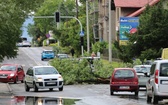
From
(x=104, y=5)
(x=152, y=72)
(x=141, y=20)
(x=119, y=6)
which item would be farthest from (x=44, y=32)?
(x=152, y=72)

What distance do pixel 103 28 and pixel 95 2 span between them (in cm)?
1016

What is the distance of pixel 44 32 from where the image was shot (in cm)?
16462

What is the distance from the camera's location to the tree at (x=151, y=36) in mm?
52812

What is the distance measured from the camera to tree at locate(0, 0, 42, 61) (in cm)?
3034

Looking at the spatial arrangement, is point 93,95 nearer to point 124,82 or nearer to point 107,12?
point 124,82

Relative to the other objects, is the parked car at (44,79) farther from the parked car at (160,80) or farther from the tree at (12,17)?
the parked car at (160,80)

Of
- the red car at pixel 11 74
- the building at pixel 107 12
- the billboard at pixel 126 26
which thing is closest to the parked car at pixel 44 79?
the red car at pixel 11 74

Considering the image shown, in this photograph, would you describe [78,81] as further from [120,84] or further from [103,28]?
[103,28]

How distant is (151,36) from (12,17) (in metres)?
23.5

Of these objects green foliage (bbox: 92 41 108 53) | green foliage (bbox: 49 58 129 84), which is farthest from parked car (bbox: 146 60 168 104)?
green foliage (bbox: 92 41 108 53)

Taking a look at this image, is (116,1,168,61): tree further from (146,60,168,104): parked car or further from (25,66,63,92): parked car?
(146,60,168,104): parked car

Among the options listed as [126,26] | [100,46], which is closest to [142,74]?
[126,26]

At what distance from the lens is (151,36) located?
52.9 metres

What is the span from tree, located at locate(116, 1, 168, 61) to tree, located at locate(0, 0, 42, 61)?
61.2 feet
